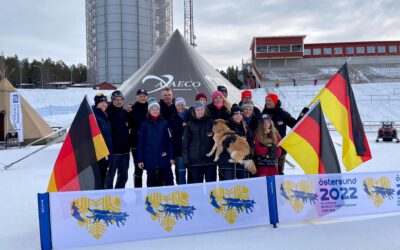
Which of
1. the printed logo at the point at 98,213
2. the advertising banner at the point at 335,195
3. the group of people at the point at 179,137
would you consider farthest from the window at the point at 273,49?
the printed logo at the point at 98,213

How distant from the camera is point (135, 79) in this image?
10828mm

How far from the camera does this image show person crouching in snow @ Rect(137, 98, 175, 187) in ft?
14.7

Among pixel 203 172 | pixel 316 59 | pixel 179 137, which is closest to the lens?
pixel 203 172

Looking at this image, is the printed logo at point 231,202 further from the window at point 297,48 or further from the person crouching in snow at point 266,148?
the window at point 297,48

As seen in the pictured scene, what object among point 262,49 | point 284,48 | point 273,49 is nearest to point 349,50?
point 284,48

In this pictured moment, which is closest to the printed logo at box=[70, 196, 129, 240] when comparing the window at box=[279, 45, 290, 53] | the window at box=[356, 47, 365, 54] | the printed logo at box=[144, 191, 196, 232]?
the printed logo at box=[144, 191, 196, 232]

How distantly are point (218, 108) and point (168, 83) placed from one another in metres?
5.73

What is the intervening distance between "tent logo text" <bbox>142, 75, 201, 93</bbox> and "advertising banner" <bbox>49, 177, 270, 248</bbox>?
21.2ft

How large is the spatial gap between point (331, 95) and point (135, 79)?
7155 mm

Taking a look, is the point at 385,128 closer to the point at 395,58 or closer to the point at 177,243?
the point at 177,243

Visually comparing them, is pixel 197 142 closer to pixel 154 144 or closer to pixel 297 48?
pixel 154 144

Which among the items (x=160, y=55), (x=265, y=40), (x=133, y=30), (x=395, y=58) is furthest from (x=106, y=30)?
(x=395, y=58)

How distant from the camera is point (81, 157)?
13.1 feet

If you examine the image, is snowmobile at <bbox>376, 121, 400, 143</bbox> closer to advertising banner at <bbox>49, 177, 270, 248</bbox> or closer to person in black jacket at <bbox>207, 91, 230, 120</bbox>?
person in black jacket at <bbox>207, 91, 230, 120</bbox>
